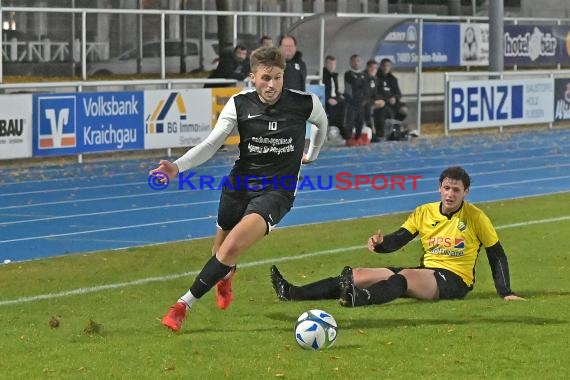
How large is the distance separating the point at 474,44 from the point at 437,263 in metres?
25.9

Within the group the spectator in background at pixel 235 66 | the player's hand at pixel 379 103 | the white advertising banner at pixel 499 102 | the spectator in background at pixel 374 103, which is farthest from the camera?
the white advertising banner at pixel 499 102

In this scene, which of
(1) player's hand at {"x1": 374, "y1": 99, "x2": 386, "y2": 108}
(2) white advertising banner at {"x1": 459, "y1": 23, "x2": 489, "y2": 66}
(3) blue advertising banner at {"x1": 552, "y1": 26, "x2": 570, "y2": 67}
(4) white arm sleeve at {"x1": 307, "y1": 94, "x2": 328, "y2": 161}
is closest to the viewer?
(4) white arm sleeve at {"x1": 307, "y1": 94, "x2": 328, "y2": 161}

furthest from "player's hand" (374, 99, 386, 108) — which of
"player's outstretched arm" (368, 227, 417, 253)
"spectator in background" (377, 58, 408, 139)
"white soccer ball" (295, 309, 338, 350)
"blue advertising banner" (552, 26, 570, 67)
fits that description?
"white soccer ball" (295, 309, 338, 350)

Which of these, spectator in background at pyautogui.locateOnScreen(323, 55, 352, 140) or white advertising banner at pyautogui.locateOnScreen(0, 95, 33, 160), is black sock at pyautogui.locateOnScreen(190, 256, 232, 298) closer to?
white advertising banner at pyautogui.locateOnScreen(0, 95, 33, 160)

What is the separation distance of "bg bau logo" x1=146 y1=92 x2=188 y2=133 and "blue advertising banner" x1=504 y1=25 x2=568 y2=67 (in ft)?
46.3

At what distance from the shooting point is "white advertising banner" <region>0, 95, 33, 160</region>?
2084cm

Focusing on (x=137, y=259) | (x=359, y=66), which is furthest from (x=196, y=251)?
(x=359, y=66)

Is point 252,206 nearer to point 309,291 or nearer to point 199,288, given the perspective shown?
point 199,288

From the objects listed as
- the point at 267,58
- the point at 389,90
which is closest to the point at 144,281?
the point at 267,58

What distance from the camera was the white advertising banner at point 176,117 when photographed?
23.5 metres

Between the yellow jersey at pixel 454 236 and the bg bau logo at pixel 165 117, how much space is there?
14.1m

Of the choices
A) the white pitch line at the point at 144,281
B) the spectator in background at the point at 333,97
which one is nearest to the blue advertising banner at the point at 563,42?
the spectator in background at the point at 333,97

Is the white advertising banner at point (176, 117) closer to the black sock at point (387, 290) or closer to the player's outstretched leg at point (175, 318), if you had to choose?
the black sock at point (387, 290)

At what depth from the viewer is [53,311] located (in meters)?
9.56
